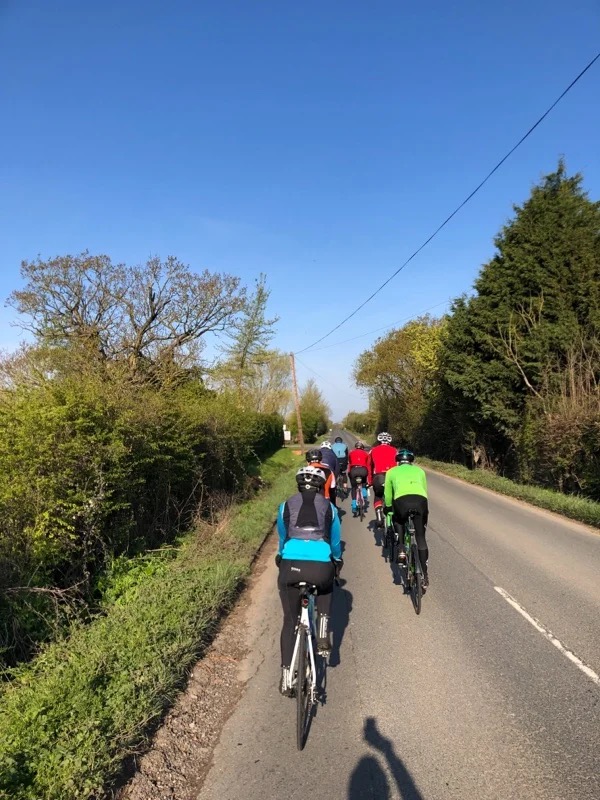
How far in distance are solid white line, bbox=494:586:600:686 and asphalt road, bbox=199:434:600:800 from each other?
2 cm

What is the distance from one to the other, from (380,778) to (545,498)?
1344 cm

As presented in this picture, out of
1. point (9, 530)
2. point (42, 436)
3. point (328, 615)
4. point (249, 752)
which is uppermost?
point (42, 436)

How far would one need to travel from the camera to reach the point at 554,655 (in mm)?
4988

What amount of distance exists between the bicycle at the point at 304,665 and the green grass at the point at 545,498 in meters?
10.1

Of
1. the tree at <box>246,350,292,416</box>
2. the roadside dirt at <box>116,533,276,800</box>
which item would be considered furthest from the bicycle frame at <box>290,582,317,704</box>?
the tree at <box>246,350,292,416</box>

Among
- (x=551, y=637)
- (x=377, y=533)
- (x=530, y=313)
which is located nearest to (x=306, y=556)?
(x=551, y=637)

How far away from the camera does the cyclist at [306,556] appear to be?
13.4 feet

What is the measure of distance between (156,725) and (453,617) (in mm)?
3649

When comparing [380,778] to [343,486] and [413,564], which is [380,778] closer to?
[413,564]

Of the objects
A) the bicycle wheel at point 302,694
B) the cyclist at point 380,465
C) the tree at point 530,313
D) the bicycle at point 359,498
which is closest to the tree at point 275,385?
the tree at point 530,313

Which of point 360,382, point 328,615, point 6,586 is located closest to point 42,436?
point 6,586

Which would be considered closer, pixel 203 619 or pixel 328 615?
pixel 328 615

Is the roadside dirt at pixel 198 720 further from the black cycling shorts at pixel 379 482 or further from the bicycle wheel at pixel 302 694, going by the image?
the black cycling shorts at pixel 379 482

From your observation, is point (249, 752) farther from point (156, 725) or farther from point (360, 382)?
point (360, 382)
